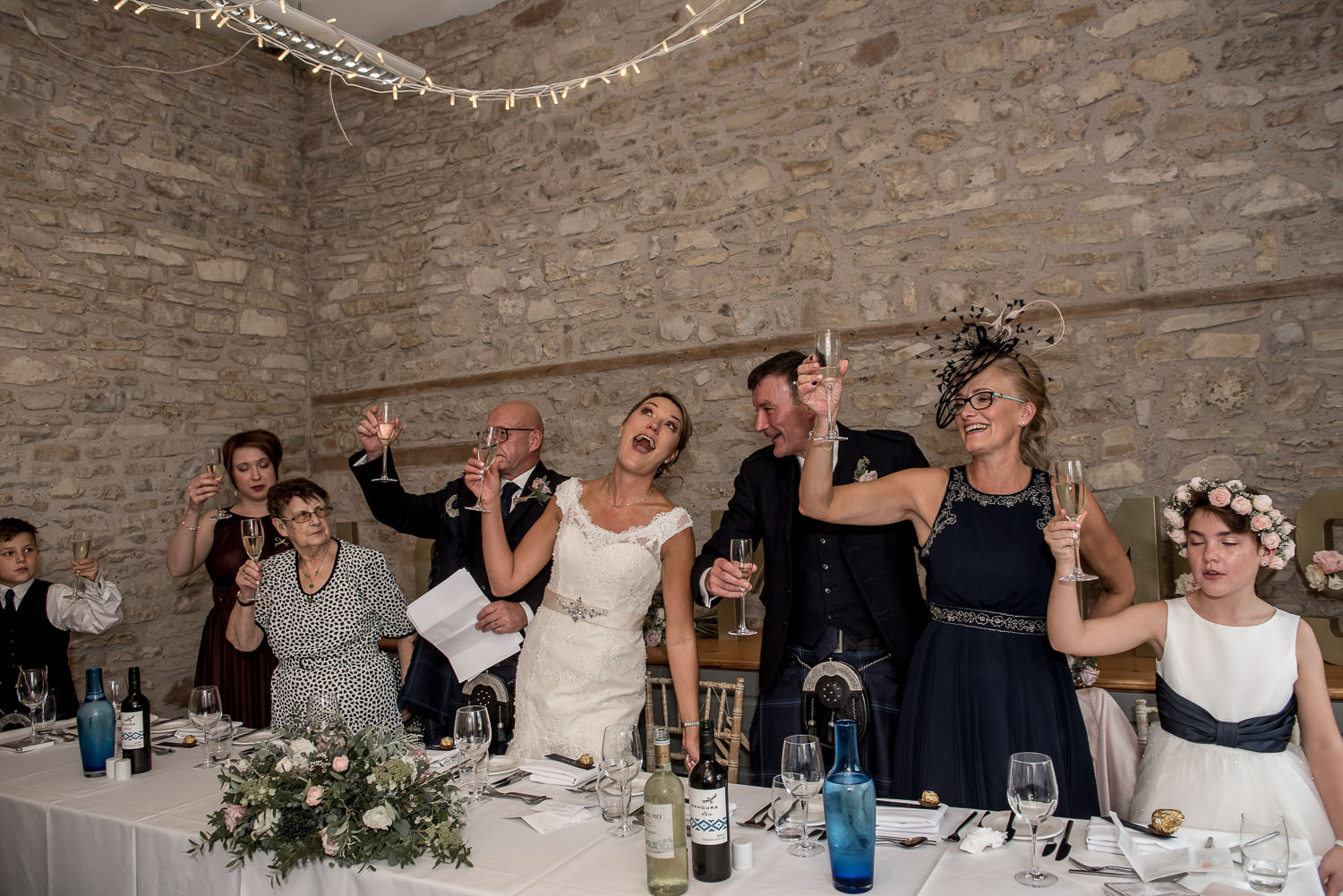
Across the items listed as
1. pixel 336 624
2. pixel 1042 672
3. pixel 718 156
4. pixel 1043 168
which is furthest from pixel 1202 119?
pixel 336 624

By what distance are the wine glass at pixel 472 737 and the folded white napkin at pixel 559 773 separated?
0.21 m

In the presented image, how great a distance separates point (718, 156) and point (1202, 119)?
2.04m

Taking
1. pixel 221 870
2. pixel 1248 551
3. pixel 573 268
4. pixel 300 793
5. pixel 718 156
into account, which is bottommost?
pixel 221 870

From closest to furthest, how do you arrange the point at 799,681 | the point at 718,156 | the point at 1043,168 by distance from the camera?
1. the point at 799,681
2. the point at 1043,168
3. the point at 718,156

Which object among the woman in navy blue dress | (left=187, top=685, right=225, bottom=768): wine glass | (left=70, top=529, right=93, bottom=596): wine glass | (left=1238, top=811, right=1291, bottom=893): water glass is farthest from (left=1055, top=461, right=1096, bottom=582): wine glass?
(left=70, top=529, right=93, bottom=596): wine glass

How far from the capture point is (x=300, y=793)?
198 cm

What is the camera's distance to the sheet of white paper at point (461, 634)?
3381 mm

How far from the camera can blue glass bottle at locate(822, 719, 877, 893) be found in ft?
5.58

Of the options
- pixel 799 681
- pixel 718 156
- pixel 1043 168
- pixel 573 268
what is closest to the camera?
pixel 799 681

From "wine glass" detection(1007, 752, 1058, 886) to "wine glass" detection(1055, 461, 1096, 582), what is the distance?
2.05 feet

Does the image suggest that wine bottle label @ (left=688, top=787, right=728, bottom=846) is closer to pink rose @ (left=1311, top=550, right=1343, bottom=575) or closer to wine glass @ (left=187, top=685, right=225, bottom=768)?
wine glass @ (left=187, top=685, right=225, bottom=768)

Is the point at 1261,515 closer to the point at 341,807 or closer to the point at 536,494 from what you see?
the point at 341,807

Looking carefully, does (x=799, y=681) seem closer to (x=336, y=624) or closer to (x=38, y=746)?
(x=336, y=624)

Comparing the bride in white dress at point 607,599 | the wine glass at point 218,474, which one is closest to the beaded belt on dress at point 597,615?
the bride in white dress at point 607,599
